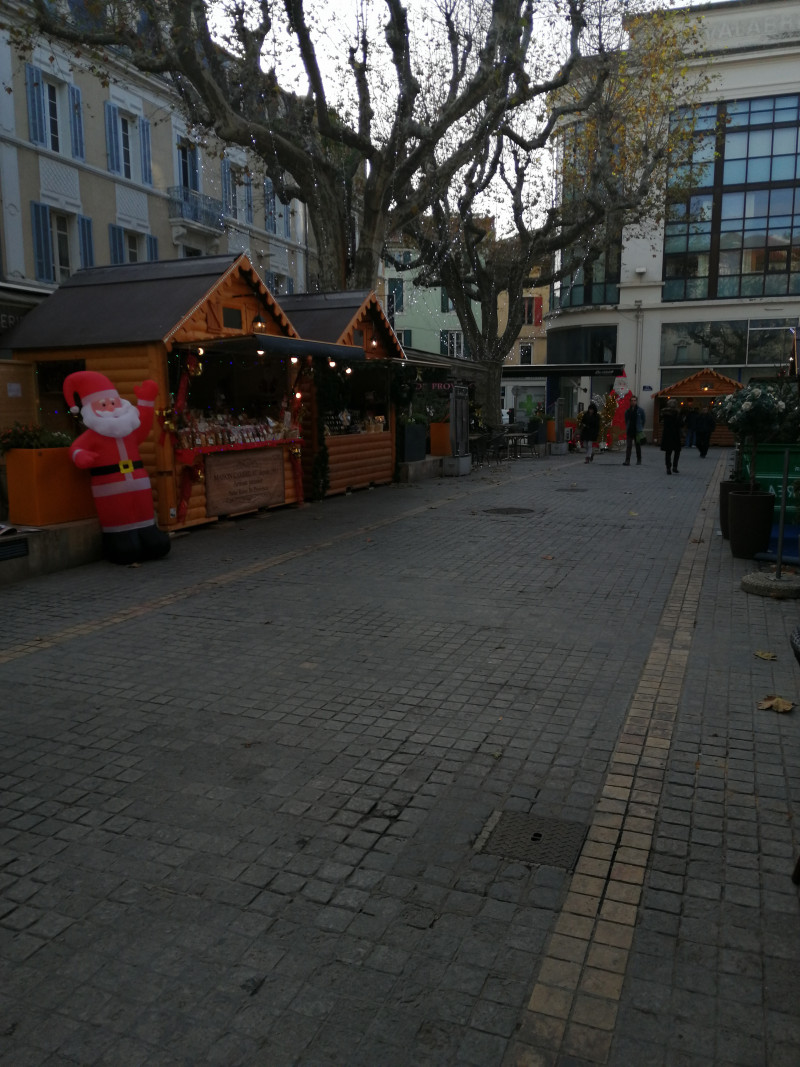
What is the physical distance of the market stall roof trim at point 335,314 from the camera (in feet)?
49.0

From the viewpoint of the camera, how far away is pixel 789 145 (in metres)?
35.4

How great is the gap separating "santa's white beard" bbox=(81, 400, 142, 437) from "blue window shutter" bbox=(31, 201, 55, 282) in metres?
12.9

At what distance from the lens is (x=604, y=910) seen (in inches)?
123

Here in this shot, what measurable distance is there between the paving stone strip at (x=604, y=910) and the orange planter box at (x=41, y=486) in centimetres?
697

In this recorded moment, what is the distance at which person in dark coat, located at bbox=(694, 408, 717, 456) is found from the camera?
27.2m

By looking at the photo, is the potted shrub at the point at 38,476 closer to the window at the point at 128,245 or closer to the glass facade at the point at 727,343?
the window at the point at 128,245

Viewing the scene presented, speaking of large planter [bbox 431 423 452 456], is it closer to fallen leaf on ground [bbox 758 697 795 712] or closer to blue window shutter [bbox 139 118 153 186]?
blue window shutter [bbox 139 118 153 186]

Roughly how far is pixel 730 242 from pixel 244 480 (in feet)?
104

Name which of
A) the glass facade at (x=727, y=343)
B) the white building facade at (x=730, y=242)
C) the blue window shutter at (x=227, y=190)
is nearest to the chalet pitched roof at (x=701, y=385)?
the white building facade at (x=730, y=242)

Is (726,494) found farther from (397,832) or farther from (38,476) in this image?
(397,832)

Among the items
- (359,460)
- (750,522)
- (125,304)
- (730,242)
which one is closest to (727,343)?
(730,242)

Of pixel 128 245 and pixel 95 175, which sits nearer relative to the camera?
pixel 95 175

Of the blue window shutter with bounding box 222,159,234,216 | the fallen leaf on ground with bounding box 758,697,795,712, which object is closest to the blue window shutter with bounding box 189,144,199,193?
the blue window shutter with bounding box 222,159,234,216

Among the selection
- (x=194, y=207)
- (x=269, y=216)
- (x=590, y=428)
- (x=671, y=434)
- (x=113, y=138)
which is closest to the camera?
(x=671, y=434)
